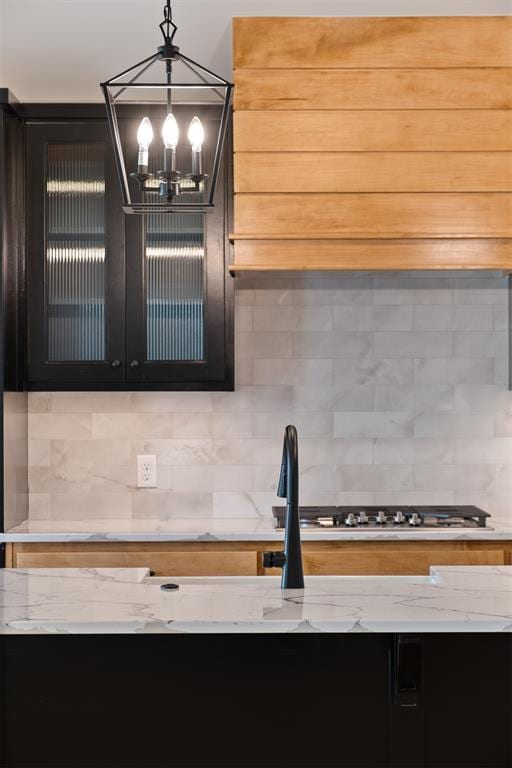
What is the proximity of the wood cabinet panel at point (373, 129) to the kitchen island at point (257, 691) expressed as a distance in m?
1.80

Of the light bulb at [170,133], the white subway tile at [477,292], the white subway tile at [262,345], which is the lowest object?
the white subway tile at [262,345]

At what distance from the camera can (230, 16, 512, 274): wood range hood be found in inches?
112

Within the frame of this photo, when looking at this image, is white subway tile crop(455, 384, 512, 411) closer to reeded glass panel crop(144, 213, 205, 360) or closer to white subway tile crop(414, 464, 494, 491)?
white subway tile crop(414, 464, 494, 491)

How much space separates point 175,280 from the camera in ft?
10.7

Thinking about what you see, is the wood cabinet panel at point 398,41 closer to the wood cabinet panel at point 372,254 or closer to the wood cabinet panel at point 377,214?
the wood cabinet panel at point 377,214

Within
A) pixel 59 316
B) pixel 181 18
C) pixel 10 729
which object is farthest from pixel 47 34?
pixel 10 729

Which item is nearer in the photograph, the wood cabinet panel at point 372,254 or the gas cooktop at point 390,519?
the wood cabinet panel at point 372,254

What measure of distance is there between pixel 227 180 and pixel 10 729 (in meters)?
2.29

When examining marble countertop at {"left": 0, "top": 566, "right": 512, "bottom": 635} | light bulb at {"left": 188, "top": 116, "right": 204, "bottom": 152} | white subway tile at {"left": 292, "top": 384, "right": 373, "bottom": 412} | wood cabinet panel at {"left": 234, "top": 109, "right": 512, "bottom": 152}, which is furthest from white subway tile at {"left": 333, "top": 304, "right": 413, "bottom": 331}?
light bulb at {"left": 188, "top": 116, "right": 204, "bottom": 152}

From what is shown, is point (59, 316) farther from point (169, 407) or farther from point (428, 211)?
point (428, 211)

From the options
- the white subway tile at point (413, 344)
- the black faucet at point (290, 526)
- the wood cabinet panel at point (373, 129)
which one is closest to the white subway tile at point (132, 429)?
the white subway tile at point (413, 344)

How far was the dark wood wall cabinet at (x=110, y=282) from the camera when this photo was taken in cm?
324

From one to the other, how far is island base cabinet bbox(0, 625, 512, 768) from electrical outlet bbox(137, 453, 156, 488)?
5.81 feet

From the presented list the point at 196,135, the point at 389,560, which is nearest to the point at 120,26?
the point at 196,135
